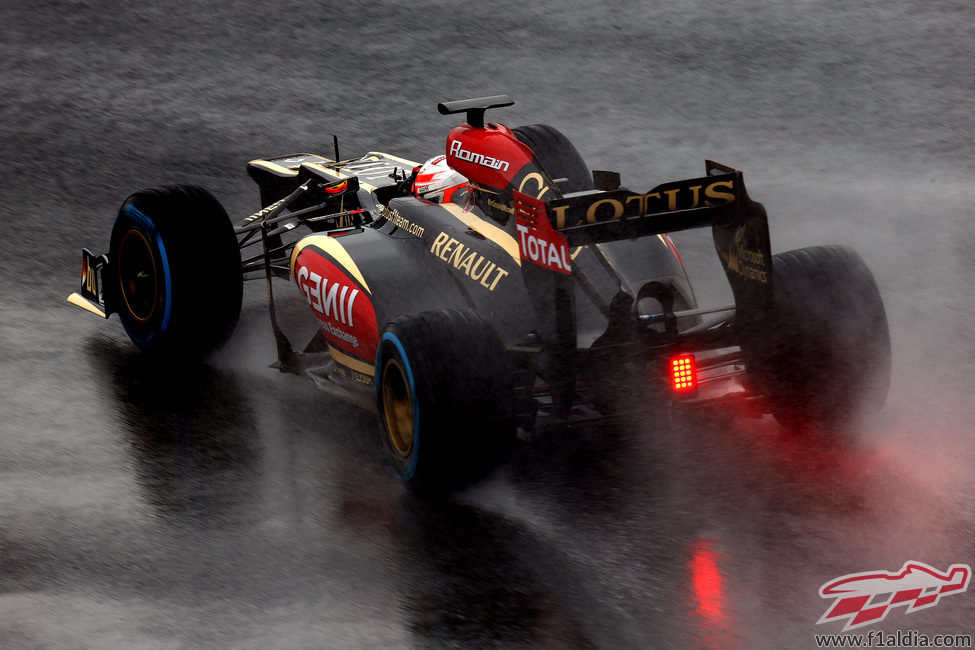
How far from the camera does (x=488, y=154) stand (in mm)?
7312

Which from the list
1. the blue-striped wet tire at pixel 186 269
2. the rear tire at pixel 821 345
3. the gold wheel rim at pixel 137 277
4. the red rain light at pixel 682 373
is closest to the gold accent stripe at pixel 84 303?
the gold wheel rim at pixel 137 277

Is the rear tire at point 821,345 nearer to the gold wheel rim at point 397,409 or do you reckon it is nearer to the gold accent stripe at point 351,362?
the gold wheel rim at point 397,409

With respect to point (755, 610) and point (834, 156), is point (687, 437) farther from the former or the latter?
point (834, 156)

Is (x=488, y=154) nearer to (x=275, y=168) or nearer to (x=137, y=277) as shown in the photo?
(x=137, y=277)

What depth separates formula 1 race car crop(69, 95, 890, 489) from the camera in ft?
21.2

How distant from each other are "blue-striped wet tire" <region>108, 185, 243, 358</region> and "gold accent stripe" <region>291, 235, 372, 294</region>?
56 cm

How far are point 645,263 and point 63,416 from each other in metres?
3.61

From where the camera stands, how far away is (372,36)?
16.3m

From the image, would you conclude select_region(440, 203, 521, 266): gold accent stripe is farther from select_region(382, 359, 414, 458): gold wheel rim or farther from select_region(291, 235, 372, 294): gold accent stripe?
select_region(382, 359, 414, 458): gold wheel rim

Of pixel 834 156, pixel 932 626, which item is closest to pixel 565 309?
pixel 932 626

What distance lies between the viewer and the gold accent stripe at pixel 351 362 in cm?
756

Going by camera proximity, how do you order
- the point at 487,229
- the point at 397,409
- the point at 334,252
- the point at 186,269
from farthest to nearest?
the point at 186,269, the point at 334,252, the point at 487,229, the point at 397,409

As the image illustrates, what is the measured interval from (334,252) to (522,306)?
1322mm

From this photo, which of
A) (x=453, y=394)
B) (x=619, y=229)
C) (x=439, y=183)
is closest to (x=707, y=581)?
(x=453, y=394)
